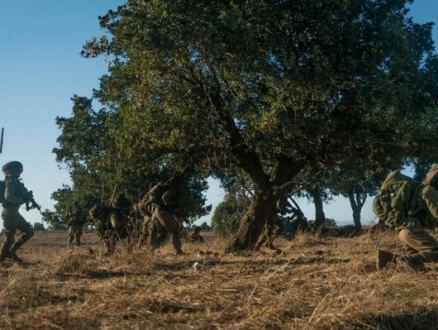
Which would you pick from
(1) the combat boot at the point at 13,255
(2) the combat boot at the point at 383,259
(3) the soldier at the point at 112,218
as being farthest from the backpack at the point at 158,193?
(2) the combat boot at the point at 383,259

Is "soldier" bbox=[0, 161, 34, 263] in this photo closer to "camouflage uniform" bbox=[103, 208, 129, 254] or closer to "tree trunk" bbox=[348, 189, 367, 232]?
"camouflage uniform" bbox=[103, 208, 129, 254]

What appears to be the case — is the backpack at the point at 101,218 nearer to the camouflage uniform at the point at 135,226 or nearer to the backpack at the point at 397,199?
the camouflage uniform at the point at 135,226

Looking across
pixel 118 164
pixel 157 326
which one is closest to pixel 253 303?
pixel 157 326

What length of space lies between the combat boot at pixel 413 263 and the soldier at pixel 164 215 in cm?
600

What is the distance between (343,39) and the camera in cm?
1194

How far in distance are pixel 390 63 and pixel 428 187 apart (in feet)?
12.7

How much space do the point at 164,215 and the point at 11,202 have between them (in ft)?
10.6

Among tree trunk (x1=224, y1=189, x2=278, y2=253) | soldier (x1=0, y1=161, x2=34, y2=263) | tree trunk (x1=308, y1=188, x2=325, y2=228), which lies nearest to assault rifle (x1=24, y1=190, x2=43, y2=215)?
soldier (x1=0, y1=161, x2=34, y2=263)

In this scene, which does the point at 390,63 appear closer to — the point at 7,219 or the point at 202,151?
the point at 202,151

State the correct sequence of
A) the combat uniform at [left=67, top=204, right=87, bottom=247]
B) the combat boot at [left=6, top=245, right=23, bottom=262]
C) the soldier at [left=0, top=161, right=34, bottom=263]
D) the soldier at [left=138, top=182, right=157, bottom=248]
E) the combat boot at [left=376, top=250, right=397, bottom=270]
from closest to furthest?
the combat boot at [left=376, top=250, right=397, bottom=270] → the soldier at [left=0, top=161, right=34, bottom=263] → the combat boot at [left=6, top=245, right=23, bottom=262] → the soldier at [left=138, top=182, right=157, bottom=248] → the combat uniform at [left=67, top=204, right=87, bottom=247]

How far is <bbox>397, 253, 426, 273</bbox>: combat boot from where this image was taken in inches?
325

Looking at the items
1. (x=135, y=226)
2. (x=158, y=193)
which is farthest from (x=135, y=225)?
(x=158, y=193)

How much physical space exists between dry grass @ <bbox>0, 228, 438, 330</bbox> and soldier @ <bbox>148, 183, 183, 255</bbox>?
4.08 metres

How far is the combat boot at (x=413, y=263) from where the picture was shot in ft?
27.1
